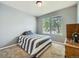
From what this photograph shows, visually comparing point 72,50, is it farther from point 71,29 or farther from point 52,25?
point 52,25

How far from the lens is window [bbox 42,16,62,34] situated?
5203 millimetres

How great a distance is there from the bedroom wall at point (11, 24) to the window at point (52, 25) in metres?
1.37

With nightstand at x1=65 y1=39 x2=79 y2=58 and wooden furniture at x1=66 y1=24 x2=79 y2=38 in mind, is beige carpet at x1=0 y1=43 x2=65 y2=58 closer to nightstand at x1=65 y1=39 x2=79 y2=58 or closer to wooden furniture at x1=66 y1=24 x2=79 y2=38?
wooden furniture at x1=66 y1=24 x2=79 y2=38

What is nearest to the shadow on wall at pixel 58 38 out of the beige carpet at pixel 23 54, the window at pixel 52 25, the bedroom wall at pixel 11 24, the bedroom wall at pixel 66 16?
the bedroom wall at pixel 66 16

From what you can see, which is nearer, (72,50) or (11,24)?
(72,50)

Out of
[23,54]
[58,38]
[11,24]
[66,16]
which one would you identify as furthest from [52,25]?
[23,54]

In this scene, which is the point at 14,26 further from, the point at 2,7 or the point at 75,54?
the point at 75,54

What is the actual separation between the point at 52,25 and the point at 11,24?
278cm

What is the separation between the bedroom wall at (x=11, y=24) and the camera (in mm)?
4016

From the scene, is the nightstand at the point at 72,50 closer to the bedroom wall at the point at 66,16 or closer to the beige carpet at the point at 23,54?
the beige carpet at the point at 23,54

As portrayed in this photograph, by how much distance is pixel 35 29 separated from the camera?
6.35 metres

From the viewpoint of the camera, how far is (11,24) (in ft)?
14.6

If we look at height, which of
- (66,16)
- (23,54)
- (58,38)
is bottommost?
(23,54)

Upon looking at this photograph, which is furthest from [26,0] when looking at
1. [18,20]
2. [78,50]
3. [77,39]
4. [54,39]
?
[54,39]
